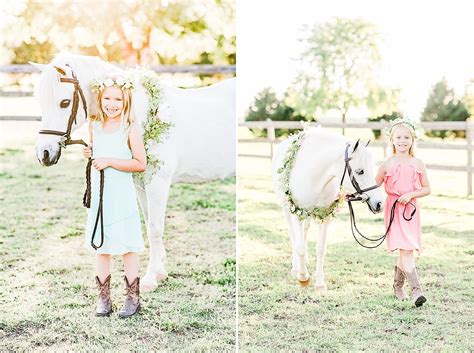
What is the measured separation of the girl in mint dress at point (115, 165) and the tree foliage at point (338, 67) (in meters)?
4.44

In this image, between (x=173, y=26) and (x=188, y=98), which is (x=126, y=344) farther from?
(x=173, y=26)

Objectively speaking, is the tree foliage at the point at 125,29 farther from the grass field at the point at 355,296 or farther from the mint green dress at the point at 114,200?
the mint green dress at the point at 114,200

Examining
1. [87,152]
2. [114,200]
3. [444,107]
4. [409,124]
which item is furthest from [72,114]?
[444,107]

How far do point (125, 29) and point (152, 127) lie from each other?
6056 millimetres

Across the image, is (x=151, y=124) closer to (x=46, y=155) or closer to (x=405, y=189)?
(x=46, y=155)

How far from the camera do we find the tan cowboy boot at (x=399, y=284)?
328 centimetres

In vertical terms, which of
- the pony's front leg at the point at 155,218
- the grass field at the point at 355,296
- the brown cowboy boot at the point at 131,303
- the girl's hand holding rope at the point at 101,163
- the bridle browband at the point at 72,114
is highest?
the bridle browband at the point at 72,114

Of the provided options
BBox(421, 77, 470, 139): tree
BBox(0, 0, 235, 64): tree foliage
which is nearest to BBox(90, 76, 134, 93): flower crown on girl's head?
BBox(0, 0, 235, 64): tree foliage

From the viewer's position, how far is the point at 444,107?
13.3m

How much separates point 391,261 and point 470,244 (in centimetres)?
73

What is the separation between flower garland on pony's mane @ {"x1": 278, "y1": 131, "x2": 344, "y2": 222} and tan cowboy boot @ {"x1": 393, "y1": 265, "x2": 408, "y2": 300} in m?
0.45

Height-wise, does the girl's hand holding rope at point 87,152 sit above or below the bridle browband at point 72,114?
below

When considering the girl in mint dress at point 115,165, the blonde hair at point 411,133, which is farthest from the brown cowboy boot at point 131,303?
the blonde hair at point 411,133

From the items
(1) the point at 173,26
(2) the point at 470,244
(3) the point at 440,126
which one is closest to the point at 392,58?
(3) the point at 440,126
